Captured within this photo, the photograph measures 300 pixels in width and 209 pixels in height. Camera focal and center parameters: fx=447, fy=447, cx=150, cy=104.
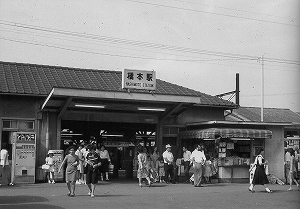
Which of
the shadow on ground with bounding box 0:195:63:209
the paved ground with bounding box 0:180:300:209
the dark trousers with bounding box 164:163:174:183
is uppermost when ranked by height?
the dark trousers with bounding box 164:163:174:183

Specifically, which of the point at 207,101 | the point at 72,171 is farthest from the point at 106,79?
the point at 72,171

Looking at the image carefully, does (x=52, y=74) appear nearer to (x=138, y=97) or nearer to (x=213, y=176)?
(x=138, y=97)

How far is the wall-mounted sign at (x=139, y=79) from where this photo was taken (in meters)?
19.5

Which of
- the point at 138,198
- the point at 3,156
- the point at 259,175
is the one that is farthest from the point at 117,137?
the point at 138,198

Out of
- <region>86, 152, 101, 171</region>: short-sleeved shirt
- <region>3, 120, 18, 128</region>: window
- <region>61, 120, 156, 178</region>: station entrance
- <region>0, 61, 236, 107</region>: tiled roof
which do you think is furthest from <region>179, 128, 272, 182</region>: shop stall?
<region>3, 120, 18, 128</region>: window

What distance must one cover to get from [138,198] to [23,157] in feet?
23.2

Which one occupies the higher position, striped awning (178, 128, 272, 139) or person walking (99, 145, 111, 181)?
striped awning (178, 128, 272, 139)

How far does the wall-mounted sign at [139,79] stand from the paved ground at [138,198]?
4.44 m

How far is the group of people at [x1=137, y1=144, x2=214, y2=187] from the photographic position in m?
19.0

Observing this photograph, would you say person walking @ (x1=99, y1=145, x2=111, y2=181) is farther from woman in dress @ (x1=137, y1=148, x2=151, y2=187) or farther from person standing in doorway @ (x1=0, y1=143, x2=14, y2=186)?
person standing in doorway @ (x1=0, y1=143, x2=14, y2=186)

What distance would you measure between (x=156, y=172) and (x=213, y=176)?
289 centimetres

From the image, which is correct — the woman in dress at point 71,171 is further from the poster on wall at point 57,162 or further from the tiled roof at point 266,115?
the tiled roof at point 266,115

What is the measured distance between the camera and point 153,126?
83.0 ft

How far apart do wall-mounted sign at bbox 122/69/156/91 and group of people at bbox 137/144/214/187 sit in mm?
2738
